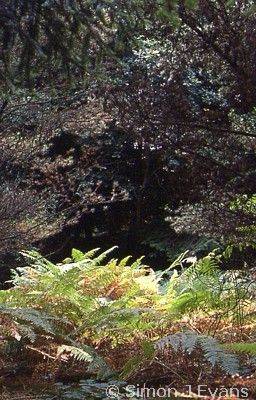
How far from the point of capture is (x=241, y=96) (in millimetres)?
4531

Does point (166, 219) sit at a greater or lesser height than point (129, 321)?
greater

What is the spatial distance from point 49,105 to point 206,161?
3.11 meters

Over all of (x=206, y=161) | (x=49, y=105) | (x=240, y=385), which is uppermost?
(x=49, y=105)

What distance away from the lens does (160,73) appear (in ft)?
15.3

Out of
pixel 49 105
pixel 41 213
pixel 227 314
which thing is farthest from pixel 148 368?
pixel 49 105

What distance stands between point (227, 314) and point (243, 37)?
214cm

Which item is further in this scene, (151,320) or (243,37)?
(243,37)

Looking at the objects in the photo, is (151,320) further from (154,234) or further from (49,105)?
(154,234)

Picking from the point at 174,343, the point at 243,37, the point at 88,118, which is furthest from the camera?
the point at 88,118

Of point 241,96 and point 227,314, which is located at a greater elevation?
point 241,96

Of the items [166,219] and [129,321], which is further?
[166,219]

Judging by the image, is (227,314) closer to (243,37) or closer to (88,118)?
(243,37)

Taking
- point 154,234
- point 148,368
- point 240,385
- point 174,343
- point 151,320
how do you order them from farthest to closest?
point 154,234
point 151,320
point 148,368
point 174,343
point 240,385

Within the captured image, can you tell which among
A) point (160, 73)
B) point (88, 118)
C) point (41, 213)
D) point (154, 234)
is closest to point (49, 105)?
point (88, 118)
